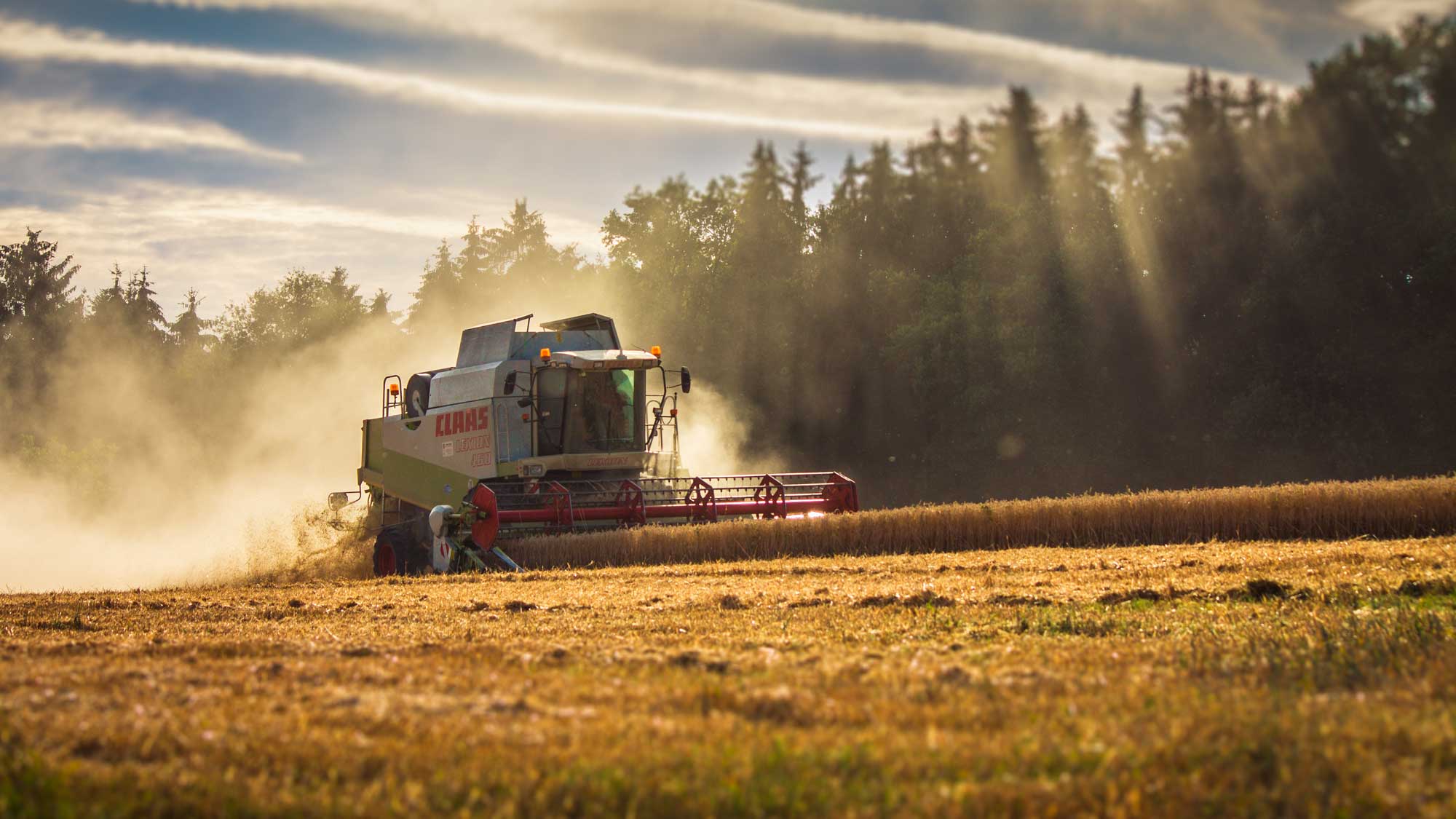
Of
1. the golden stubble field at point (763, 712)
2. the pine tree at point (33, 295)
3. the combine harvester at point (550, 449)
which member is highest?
the pine tree at point (33, 295)

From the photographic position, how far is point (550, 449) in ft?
56.9

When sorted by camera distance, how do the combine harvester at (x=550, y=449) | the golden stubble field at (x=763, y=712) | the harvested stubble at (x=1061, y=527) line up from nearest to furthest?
the golden stubble field at (x=763, y=712) → the harvested stubble at (x=1061, y=527) → the combine harvester at (x=550, y=449)

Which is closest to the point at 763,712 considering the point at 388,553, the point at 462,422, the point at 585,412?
the point at 585,412

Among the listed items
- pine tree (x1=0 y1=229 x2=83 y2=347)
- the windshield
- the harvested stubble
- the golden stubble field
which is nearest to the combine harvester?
the windshield

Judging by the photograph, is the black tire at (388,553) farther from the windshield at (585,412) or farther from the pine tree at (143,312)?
the pine tree at (143,312)

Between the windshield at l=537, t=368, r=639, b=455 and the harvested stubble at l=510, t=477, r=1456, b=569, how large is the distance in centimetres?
276

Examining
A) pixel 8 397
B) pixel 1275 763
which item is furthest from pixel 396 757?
pixel 8 397

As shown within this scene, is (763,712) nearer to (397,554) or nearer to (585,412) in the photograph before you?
(585,412)

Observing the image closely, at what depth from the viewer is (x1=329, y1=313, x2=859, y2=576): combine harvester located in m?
16.5

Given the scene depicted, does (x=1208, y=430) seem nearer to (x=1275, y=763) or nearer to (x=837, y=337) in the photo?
(x=837, y=337)

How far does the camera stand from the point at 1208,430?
32188 millimetres

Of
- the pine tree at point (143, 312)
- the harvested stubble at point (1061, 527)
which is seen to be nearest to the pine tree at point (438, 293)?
the pine tree at point (143, 312)

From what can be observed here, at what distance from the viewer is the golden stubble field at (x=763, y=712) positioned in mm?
3326

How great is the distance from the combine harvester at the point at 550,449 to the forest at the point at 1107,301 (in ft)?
36.9
